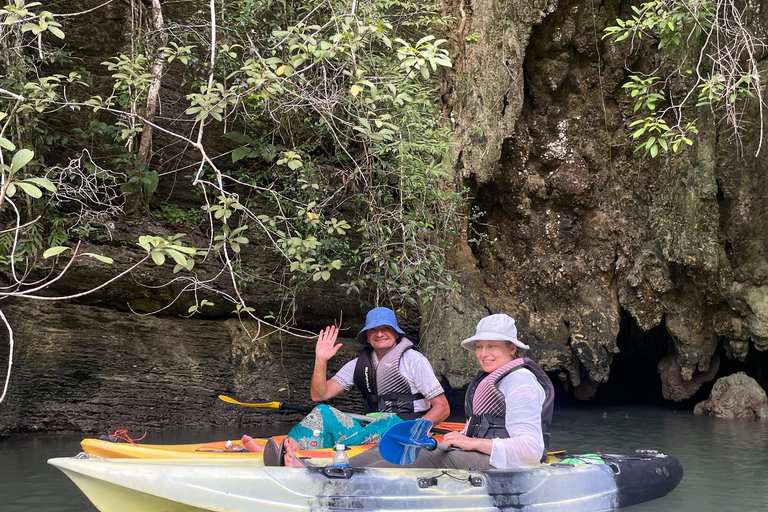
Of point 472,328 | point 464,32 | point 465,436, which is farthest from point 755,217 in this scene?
point 465,436

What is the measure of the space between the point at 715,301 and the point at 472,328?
327 cm

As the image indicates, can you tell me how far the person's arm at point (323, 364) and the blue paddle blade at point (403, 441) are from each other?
126 cm

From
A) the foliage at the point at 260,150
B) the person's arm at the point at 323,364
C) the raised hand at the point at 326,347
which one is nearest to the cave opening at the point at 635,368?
the foliage at the point at 260,150

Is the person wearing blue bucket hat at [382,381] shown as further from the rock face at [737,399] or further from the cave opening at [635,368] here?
the cave opening at [635,368]

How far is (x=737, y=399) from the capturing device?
8.38 m

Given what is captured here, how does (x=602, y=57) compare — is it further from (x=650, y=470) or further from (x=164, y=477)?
(x=164, y=477)

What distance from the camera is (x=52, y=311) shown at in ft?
20.4

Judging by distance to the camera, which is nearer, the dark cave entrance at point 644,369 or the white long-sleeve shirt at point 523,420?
the white long-sleeve shirt at point 523,420

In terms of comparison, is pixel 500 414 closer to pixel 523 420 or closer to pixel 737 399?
pixel 523 420

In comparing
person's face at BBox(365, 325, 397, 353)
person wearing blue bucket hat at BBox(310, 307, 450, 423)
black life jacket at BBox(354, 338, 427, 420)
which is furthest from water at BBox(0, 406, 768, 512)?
person's face at BBox(365, 325, 397, 353)

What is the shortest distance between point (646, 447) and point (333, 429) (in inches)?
143

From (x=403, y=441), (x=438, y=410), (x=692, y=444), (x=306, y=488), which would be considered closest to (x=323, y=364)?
(x=438, y=410)

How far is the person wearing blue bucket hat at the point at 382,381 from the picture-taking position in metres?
4.26

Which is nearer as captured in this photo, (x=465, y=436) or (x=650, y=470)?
(x=465, y=436)
